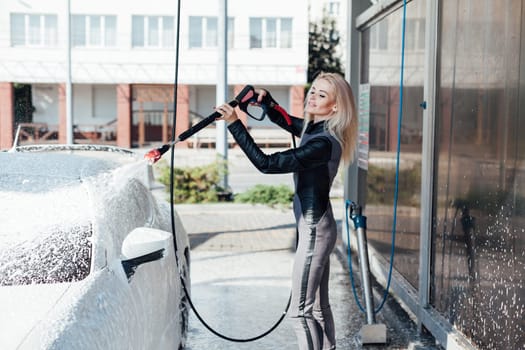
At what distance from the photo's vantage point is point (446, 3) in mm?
5277

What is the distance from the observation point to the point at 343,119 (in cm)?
428

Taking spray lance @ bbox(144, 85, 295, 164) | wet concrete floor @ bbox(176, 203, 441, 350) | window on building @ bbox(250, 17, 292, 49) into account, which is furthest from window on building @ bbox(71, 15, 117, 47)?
spray lance @ bbox(144, 85, 295, 164)

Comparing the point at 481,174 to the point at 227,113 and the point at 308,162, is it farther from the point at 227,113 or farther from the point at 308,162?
the point at 227,113

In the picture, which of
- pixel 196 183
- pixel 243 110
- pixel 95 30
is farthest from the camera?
pixel 95 30

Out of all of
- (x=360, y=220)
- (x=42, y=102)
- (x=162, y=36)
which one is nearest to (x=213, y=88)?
(x=162, y=36)

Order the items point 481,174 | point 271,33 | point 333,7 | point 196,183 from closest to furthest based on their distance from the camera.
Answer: point 481,174
point 196,183
point 271,33
point 333,7

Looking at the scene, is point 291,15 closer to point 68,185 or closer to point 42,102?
point 42,102

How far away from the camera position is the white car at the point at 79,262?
9.27 ft

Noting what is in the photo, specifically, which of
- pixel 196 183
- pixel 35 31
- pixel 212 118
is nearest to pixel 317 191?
pixel 212 118

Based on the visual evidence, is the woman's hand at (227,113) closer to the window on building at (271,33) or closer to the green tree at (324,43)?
the window on building at (271,33)

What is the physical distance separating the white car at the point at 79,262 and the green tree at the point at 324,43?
128 feet

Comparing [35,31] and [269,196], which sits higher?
[35,31]

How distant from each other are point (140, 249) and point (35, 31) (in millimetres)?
35582

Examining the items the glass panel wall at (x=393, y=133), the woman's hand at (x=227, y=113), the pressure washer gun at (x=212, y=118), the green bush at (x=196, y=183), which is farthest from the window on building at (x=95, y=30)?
the woman's hand at (x=227, y=113)
